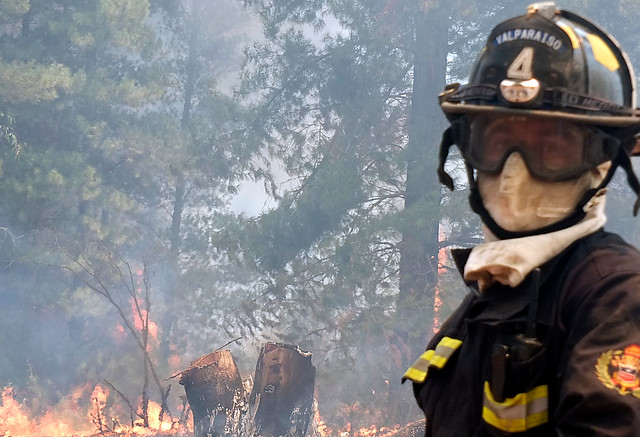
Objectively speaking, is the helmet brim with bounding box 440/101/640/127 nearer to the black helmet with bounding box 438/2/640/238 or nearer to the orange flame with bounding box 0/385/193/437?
the black helmet with bounding box 438/2/640/238

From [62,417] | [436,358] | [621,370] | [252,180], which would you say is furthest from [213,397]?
[62,417]

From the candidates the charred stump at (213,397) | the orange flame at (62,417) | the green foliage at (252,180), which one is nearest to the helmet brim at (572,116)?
the charred stump at (213,397)

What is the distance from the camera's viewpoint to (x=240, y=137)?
17.3 meters

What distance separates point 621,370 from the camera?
1238 millimetres

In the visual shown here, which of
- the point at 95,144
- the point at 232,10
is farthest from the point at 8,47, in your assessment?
the point at 232,10

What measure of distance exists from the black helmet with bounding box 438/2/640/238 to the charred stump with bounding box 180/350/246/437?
7.83m

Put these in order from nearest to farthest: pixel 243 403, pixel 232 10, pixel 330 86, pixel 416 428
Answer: pixel 416 428 < pixel 243 403 < pixel 330 86 < pixel 232 10

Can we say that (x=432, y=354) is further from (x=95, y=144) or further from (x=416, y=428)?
(x=95, y=144)

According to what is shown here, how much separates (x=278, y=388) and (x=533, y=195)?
7847mm

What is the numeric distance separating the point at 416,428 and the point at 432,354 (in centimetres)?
688

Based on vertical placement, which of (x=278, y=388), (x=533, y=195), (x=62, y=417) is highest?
(x=533, y=195)

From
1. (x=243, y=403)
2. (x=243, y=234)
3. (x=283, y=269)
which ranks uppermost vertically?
(x=243, y=234)

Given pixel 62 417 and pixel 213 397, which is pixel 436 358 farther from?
pixel 62 417

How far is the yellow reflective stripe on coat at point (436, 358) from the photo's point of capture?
1708 millimetres
